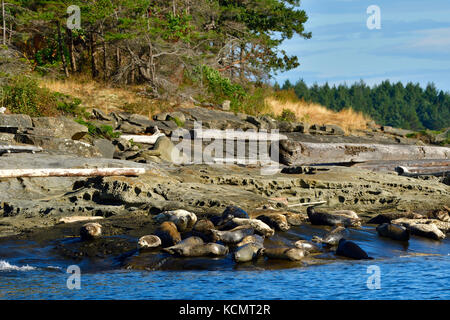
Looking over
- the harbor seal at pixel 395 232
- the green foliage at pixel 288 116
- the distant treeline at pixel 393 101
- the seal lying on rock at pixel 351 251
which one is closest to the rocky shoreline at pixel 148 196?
the seal lying on rock at pixel 351 251

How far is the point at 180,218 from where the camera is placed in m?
6.86

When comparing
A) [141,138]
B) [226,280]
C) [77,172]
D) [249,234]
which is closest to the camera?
[226,280]

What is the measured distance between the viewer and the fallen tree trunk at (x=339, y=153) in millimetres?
15414

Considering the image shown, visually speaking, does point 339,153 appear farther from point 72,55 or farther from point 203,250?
point 72,55

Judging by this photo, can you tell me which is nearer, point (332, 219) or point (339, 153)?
point (332, 219)

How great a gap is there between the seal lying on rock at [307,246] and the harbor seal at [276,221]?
29.7 inches

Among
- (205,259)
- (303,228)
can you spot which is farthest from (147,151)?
(205,259)

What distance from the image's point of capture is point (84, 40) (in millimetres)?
24141

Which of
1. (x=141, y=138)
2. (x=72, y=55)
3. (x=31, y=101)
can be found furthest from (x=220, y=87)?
(x=31, y=101)

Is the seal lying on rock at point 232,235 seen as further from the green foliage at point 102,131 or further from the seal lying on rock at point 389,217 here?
the green foliage at point 102,131

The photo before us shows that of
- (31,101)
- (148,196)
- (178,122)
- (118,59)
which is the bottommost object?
(148,196)

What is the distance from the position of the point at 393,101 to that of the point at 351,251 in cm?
7872

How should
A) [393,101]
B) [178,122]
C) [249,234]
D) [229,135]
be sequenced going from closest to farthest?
[249,234], [229,135], [178,122], [393,101]

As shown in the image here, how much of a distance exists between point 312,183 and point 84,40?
17443 mm
